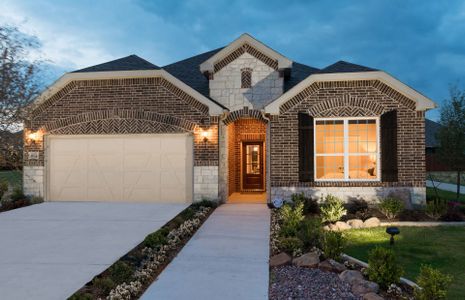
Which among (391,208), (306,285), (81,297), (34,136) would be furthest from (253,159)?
(81,297)

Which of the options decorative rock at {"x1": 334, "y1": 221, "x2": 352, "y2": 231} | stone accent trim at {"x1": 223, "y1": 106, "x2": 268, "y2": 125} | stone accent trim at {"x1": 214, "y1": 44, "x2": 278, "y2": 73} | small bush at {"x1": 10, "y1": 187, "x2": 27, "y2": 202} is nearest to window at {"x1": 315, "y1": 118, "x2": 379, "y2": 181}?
stone accent trim at {"x1": 223, "y1": 106, "x2": 268, "y2": 125}

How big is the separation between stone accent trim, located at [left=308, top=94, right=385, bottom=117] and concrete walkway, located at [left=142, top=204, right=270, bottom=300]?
448cm

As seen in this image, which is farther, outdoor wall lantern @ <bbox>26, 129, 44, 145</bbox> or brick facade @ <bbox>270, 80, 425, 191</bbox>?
outdoor wall lantern @ <bbox>26, 129, 44, 145</bbox>

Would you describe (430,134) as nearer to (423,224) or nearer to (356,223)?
(423,224)

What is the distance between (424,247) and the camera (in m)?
7.55

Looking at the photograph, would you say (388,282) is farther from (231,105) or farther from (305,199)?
(231,105)

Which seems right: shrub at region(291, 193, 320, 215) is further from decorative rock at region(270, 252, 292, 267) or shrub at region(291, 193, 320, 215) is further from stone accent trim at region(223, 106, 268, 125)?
decorative rock at region(270, 252, 292, 267)

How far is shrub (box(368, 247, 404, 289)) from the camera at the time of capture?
4.90 metres

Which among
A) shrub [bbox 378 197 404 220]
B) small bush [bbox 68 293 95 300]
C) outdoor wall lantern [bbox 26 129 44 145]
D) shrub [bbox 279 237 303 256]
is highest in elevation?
outdoor wall lantern [bbox 26 129 44 145]

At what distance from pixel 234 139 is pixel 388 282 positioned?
11227mm

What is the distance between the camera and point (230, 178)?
14727 mm

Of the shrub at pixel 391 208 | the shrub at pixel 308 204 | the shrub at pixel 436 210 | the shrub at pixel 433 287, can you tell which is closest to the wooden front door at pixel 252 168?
the shrub at pixel 308 204

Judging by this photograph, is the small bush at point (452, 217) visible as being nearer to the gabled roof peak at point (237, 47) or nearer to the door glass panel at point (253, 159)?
the gabled roof peak at point (237, 47)

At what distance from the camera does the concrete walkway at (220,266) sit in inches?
190
